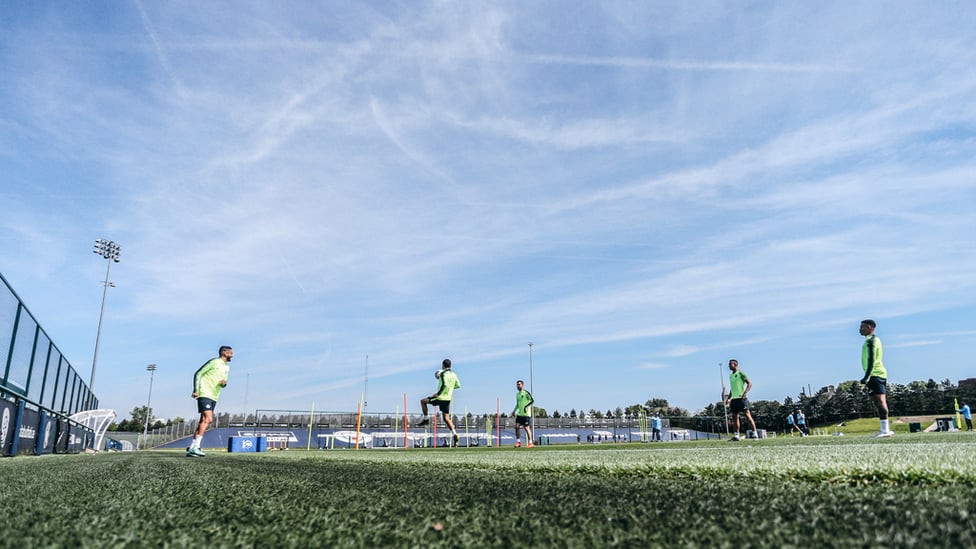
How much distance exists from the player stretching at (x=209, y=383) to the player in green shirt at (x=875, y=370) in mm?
10302

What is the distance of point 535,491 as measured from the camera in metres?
2.22

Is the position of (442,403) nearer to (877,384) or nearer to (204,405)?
(204,405)

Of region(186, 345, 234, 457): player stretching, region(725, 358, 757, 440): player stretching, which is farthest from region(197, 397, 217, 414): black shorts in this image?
region(725, 358, 757, 440): player stretching

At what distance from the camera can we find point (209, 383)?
8602mm

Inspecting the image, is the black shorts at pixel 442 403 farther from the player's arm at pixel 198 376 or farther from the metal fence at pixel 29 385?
the metal fence at pixel 29 385

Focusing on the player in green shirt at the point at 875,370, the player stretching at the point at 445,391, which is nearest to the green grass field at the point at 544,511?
the player in green shirt at the point at 875,370

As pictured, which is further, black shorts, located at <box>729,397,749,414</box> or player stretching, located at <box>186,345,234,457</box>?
black shorts, located at <box>729,397,749,414</box>

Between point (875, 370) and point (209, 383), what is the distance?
10.6 meters

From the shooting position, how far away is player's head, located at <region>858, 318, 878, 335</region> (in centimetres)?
863

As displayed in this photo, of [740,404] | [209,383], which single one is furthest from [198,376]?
[740,404]

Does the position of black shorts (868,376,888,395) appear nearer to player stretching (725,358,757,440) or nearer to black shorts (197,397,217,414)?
player stretching (725,358,757,440)

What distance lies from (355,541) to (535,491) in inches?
41.5

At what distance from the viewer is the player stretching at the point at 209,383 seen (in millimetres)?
8430

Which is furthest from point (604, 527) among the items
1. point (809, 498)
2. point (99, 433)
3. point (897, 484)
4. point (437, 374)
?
point (99, 433)
